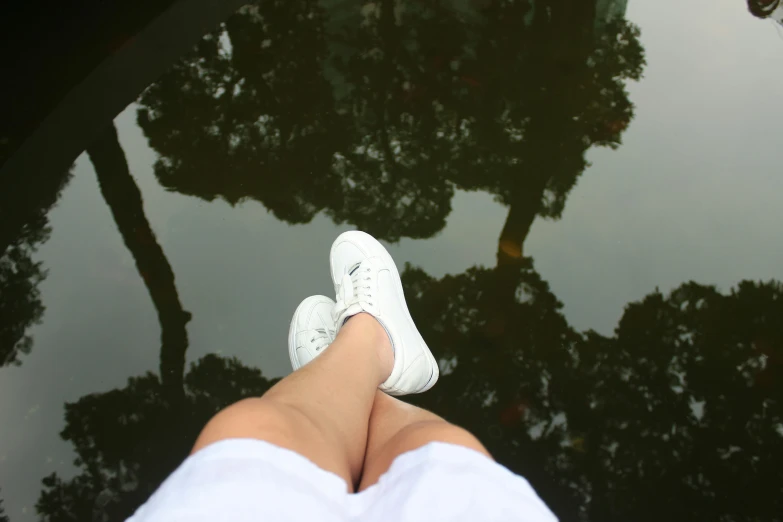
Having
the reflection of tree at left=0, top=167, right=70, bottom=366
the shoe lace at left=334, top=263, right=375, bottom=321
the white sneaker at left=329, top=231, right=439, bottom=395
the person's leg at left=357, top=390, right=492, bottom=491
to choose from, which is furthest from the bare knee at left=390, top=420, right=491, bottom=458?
the reflection of tree at left=0, top=167, right=70, bottom=366

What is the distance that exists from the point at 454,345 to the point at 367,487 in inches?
28.5

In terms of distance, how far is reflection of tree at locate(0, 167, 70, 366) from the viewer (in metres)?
1.29

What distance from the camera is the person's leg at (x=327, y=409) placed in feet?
1.94

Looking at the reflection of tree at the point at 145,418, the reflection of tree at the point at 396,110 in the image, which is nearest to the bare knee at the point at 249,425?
the reflection of tree at the point at 145,418

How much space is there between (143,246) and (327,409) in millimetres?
947

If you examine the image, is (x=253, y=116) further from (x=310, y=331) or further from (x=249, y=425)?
(x=249, y=425)

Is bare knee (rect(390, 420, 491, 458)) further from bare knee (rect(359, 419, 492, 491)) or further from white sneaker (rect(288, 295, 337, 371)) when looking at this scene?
white sneaker (rect(288, 295, 337, 371))

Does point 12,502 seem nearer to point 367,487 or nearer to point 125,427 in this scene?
point 125,427

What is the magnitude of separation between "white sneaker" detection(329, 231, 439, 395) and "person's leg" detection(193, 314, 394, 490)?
0.04 m

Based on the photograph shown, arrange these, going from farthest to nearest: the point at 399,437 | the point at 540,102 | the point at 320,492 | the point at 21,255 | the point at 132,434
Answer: the point at 540,102
the point at 21,255
the point at 132,434
the point at 399,437
the point at 320,492

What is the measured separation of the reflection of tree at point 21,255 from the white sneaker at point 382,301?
86cm

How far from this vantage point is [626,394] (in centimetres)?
125

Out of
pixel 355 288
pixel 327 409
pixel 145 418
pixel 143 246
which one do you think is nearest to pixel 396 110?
pixel 355 288

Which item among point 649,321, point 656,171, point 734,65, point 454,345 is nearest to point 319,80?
point 454,345
